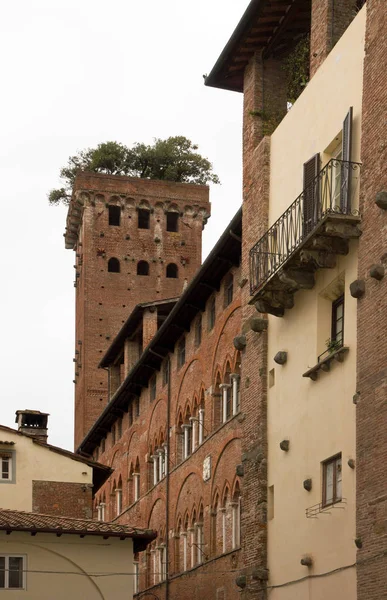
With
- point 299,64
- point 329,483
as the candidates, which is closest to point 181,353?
point 299,64

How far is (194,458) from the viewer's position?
34156 millimetres

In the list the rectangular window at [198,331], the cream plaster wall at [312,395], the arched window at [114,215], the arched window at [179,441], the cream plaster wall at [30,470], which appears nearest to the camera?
the cream plaster wall at [312,395]

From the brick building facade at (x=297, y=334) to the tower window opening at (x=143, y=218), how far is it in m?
36.0

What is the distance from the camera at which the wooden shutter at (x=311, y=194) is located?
66.6 ft

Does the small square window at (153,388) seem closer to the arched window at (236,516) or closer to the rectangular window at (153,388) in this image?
the rectangular window at (153,388)

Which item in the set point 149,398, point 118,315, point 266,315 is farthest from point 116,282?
point 266,315

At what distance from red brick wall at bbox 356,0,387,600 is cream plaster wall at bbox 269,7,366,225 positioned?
729 millimetres

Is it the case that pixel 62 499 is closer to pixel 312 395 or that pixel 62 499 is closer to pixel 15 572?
pixel 15 572

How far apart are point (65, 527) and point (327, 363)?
33.1 ft

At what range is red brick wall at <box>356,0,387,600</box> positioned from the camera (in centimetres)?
1730

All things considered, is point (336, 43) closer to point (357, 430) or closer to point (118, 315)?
point (357, 430)

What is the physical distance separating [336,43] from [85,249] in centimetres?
4788

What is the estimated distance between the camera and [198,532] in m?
33.1

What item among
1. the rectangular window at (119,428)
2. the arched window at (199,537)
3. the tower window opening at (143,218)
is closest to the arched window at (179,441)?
the arched window at (199,537)
